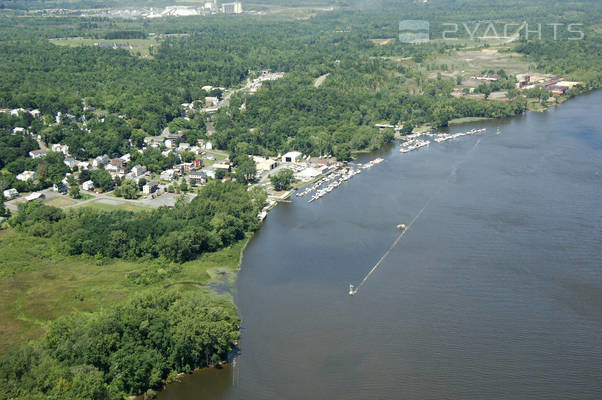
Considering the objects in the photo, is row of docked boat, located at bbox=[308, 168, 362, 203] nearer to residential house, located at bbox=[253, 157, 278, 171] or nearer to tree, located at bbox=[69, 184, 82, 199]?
residential house, located at bbox=[253, 157, 278, 171]

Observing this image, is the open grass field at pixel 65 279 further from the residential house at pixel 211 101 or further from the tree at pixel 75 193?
the residential house at pixel 211 101

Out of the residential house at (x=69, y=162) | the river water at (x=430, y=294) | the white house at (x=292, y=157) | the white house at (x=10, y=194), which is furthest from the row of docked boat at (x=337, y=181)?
the white house at (x=10, y=194)

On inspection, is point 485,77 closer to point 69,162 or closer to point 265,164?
point 265,164

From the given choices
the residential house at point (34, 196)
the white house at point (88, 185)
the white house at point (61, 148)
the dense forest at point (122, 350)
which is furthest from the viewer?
the white house at point (61, 148)

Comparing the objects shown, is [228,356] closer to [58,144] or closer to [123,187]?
[123,187]

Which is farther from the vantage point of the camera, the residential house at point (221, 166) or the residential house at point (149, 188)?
the residential house at point (221, 166)

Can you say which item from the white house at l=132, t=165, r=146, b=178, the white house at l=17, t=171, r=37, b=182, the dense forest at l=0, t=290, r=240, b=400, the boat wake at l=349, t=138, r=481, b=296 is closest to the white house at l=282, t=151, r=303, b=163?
the white house at l=132, t=165, r=146, b=178

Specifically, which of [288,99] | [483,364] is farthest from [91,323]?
[288,99]
